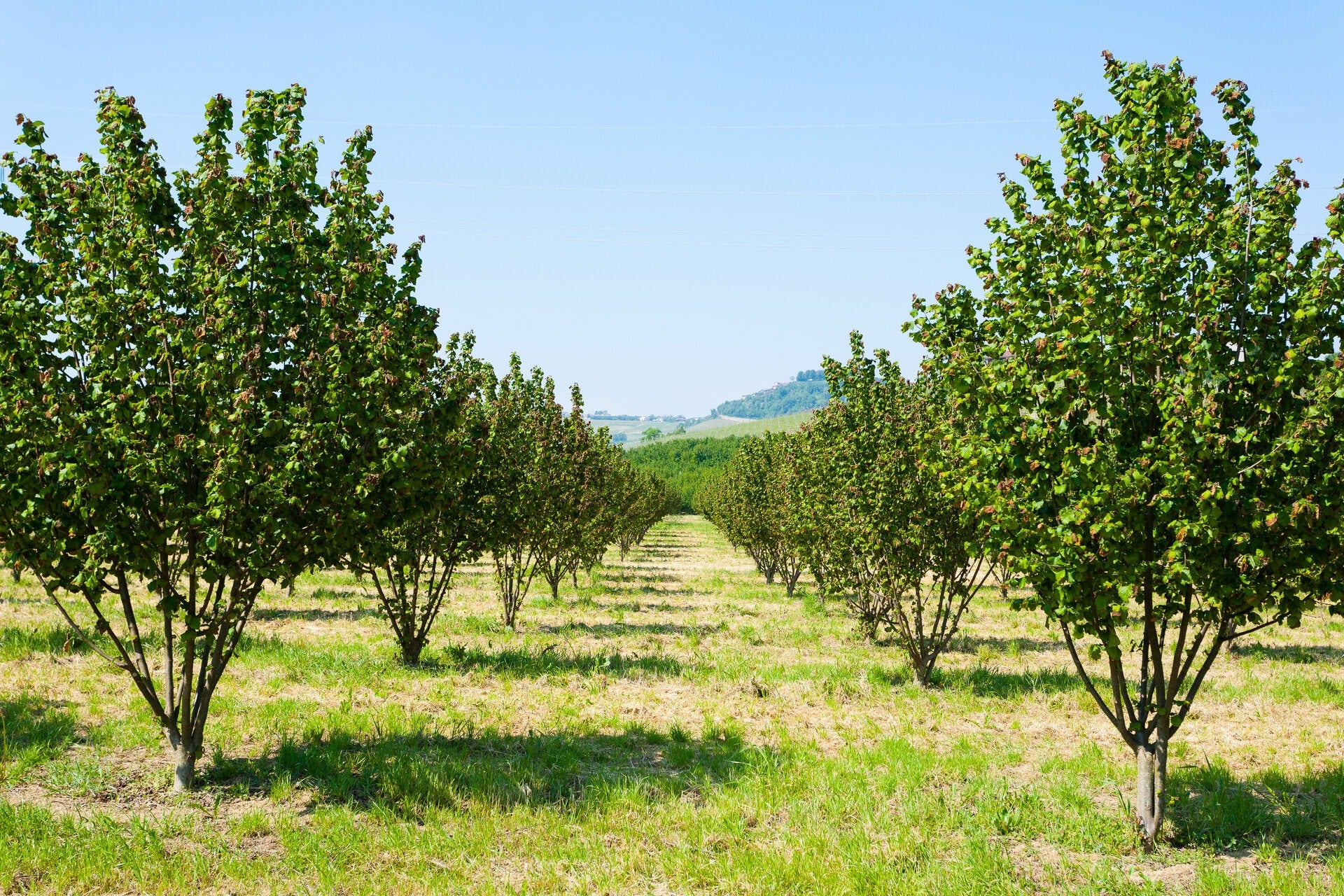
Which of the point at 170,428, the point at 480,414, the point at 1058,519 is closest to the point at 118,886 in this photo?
the point at 170,428

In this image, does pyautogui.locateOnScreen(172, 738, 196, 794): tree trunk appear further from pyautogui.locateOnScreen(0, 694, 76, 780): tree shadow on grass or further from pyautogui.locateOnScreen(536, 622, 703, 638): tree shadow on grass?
pyautogui.locateOnScreen(536, 622, 703, 638): tree shadow on grass

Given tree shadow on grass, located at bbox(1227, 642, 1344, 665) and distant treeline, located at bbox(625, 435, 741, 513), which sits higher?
distant treeline, located at bbox(625, 435, 741, 513)

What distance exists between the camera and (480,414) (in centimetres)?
1431

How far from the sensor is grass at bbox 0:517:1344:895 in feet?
20.1

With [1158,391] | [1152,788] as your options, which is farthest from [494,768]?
[1158,391]

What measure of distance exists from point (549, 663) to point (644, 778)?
5498 mm

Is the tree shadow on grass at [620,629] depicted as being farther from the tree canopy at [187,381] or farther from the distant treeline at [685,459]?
the distant treeline at [685,459]

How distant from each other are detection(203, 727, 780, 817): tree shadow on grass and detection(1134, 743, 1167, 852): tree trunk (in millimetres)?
3268

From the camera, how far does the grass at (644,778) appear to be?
614 cm

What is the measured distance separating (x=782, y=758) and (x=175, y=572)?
5.93 metres

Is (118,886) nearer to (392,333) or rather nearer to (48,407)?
(48,407)

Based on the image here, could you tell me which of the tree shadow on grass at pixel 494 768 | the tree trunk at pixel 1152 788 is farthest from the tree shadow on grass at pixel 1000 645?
the tree trunk at pixel 1152 788

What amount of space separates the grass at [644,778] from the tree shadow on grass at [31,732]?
3 centimetres

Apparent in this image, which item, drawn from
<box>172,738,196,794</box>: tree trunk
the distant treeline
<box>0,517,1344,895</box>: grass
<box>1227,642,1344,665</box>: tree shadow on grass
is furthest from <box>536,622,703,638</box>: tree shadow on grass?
the distant treeline
